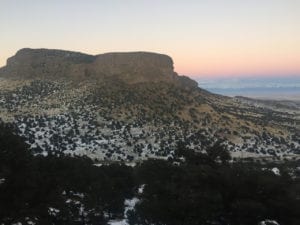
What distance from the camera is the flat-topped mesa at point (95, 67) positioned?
9900cm

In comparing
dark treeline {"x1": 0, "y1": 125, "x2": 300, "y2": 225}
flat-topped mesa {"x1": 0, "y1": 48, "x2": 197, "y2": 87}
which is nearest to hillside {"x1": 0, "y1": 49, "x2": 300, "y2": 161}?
flat-topped mesa {"x1": 0, "y1": 48, "x2": 197, "y2": 87}

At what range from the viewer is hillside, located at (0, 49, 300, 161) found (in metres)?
68.7

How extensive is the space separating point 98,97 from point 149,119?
987cm

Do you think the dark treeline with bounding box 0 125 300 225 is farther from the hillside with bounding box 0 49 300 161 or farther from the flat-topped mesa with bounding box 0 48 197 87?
the flat-topped mesa with bounding box 0 48 197 87

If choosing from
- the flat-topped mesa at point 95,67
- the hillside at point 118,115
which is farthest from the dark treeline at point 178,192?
the flat-topped mesa at point 95,67

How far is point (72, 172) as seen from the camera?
30469 millimetres

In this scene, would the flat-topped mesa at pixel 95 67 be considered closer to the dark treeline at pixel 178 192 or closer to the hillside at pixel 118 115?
the hillside at pixel 118 115

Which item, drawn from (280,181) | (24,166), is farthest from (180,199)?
(24,166)

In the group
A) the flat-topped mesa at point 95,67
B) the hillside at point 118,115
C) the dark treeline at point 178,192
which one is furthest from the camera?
the flat-topped mesa at point 95,67

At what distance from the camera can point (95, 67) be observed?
104062 millimetres

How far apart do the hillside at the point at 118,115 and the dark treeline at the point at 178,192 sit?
3614 centimetres

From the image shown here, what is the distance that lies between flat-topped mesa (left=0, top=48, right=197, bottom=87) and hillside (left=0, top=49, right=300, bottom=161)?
0.69 ft

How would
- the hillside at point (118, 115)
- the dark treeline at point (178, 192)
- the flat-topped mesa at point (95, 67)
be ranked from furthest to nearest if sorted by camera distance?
1. the flat-topped mesa at point (95, 67)
2. the hillside at point (118, 115)
3. the dark treeline at point (178, 192)

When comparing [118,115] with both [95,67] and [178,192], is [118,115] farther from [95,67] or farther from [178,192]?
[178,192]
